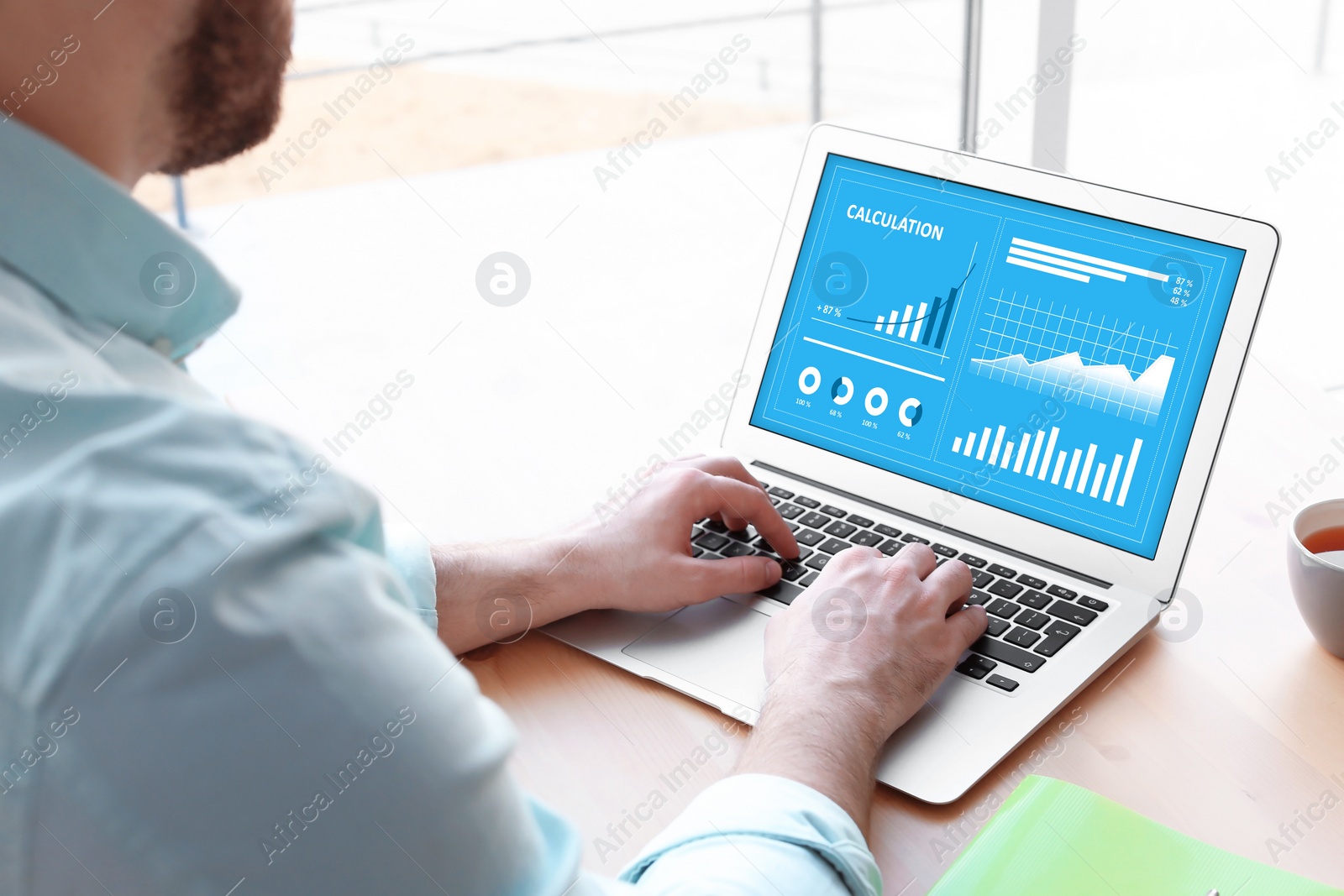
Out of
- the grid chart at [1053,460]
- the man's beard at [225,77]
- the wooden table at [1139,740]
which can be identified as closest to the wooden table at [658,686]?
the wooden table at [1139,740]

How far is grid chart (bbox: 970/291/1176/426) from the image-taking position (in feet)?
3.12

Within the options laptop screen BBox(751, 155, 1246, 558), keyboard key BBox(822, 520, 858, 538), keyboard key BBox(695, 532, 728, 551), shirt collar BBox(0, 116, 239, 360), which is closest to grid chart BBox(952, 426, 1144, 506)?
laptop screen BBox(751, 155, 1246, 558)

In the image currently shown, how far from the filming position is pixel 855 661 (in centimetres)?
84

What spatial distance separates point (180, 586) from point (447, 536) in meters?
0.66

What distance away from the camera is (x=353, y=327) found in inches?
144

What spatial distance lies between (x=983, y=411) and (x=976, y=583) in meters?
0.15

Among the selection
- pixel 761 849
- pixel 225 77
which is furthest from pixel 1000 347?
pixel 225 77

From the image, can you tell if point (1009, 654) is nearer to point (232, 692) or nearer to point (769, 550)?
point (769, 550)

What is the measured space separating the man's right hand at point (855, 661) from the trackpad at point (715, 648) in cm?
3

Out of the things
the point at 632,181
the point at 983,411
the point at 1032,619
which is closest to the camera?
the point at 1032,619

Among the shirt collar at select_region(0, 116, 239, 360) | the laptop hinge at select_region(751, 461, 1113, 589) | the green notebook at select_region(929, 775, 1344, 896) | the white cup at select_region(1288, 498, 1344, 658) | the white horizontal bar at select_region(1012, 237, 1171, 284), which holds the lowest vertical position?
the green notebook at select_region(929, 775, 1344, 896)

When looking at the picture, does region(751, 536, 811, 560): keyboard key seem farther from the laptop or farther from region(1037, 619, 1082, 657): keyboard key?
region(1037, 619, 1082, 657): keyboard key

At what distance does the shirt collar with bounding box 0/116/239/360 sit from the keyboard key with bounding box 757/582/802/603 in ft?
1.75

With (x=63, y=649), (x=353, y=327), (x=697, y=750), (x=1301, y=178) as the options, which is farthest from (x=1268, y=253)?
(x=353, y=327)
